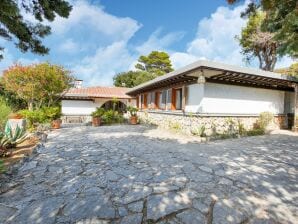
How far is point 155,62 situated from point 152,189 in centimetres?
3539

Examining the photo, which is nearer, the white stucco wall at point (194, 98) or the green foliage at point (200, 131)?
the green foliage at point (200, 131)

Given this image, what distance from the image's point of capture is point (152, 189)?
139 inches

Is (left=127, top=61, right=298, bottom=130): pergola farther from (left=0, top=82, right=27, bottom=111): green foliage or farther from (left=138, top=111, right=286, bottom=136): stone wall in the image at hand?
(left=0, top=82, right=27, bottom=111): green foliage

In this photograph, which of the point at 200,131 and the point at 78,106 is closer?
the point at 200,131

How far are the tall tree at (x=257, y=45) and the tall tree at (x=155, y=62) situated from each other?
15.4 meters

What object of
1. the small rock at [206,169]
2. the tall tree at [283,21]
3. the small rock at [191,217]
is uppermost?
the tall tree at [283,21]

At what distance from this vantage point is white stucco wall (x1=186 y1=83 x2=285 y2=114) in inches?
399

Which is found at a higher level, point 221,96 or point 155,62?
point 155,62

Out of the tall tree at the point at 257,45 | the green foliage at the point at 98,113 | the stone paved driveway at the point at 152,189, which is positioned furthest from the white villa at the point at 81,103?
the tall tree at the point at 257,45

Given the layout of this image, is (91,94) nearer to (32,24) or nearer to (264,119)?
(32,24)

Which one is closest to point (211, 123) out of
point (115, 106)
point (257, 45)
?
point (115, 106)

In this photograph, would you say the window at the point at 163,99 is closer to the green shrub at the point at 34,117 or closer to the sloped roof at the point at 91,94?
the green shrub at the point at 34,117

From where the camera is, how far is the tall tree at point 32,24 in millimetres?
4703

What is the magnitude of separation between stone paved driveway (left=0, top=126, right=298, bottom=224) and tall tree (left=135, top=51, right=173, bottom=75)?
3254 cm
